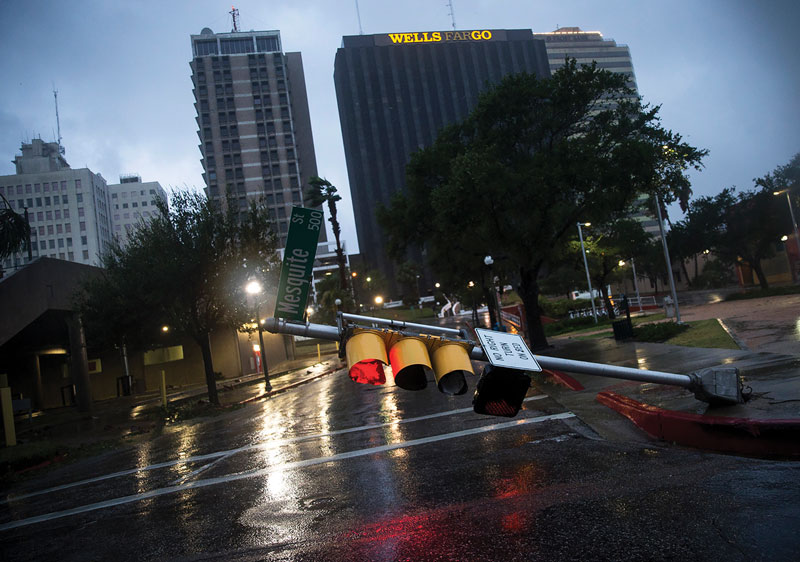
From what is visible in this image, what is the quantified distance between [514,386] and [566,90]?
19.6 m

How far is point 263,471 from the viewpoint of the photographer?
721 centimetres

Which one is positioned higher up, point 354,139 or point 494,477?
point 354,139

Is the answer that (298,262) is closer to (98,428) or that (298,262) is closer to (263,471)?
(263,471)

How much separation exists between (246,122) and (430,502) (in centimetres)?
11180

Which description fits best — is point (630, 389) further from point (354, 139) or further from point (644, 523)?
point (354, 139)

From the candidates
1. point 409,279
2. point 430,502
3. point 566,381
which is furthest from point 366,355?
point 409,279

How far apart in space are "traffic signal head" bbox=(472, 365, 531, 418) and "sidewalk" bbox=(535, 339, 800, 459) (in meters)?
3.06

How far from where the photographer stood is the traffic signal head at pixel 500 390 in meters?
3.80

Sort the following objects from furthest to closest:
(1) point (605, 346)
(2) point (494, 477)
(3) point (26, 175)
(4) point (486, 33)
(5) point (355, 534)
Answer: (4) point (486, 33)
(3) point (26, 175)
(1) point (605, 346)
(2) point (494, 477)
(5) point (355, 534)

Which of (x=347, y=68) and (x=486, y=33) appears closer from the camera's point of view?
(x=347, y=68)

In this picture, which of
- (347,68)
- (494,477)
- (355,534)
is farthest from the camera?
(347,68)

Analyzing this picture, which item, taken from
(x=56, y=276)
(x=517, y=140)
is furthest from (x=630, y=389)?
(x=56, y=276)

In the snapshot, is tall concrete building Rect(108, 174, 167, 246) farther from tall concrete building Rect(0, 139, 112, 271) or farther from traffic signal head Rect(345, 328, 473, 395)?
traffic signal head Rect(345, 328, 473, 395)

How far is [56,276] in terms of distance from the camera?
20.7 metres
